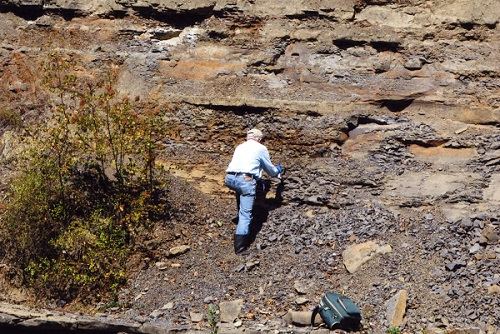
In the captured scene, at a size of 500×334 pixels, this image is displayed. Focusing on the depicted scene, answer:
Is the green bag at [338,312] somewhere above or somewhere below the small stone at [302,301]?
above

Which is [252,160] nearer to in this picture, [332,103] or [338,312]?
[332,103]

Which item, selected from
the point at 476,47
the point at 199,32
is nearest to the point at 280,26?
the point at 199,32

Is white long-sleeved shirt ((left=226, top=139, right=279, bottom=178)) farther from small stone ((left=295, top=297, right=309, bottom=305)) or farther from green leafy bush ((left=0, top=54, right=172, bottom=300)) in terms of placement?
small stone ((left=295, top=297, right=309, bottom=305))

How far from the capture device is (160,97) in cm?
903

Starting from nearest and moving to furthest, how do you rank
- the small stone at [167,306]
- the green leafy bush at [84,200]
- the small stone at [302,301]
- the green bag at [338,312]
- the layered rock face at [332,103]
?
the green bag at [338,312]
the small stone at [302,301]
the small stone at [167,306]
the layered rock face at [332,103]
the green leafy bush at [84,200]

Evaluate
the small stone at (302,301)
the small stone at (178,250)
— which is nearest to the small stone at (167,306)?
the small stone at (178,250)

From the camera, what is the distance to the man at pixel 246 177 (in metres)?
7.67

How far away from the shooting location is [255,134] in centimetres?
796

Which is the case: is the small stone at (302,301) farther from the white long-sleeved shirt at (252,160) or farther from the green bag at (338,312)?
the white long-sleeved shirt at (252,160)

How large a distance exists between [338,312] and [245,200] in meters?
1.82

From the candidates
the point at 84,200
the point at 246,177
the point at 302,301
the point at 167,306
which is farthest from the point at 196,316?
the point at 84,200

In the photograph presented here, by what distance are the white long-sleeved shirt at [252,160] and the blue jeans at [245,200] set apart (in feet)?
0.29

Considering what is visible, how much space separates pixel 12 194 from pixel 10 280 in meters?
1.01

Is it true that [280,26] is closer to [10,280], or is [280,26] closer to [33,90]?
[33,90]
